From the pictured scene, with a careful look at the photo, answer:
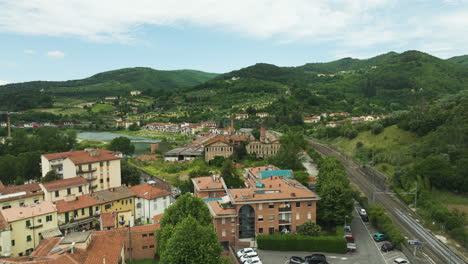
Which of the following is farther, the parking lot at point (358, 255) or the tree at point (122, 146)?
the tree at point (122, 146)

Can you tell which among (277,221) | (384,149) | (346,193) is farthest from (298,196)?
(384,149)

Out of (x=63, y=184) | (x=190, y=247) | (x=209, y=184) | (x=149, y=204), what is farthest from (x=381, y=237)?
(x=63, y=184)

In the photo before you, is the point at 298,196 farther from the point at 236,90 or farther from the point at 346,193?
the point at 236,90

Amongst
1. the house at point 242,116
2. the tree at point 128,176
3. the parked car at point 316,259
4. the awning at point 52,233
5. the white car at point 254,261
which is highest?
the house at point 242,116

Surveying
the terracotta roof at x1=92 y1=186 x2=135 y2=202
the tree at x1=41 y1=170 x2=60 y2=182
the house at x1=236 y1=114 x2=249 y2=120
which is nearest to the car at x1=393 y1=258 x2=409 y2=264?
the terracotta roof at x1=92 y1=186 x2=135 y2=202

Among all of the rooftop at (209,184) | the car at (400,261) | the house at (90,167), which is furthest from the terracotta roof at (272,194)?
the house at (90,167)

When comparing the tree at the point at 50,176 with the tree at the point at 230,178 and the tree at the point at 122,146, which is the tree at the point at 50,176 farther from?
the tree at the point at 122,146
